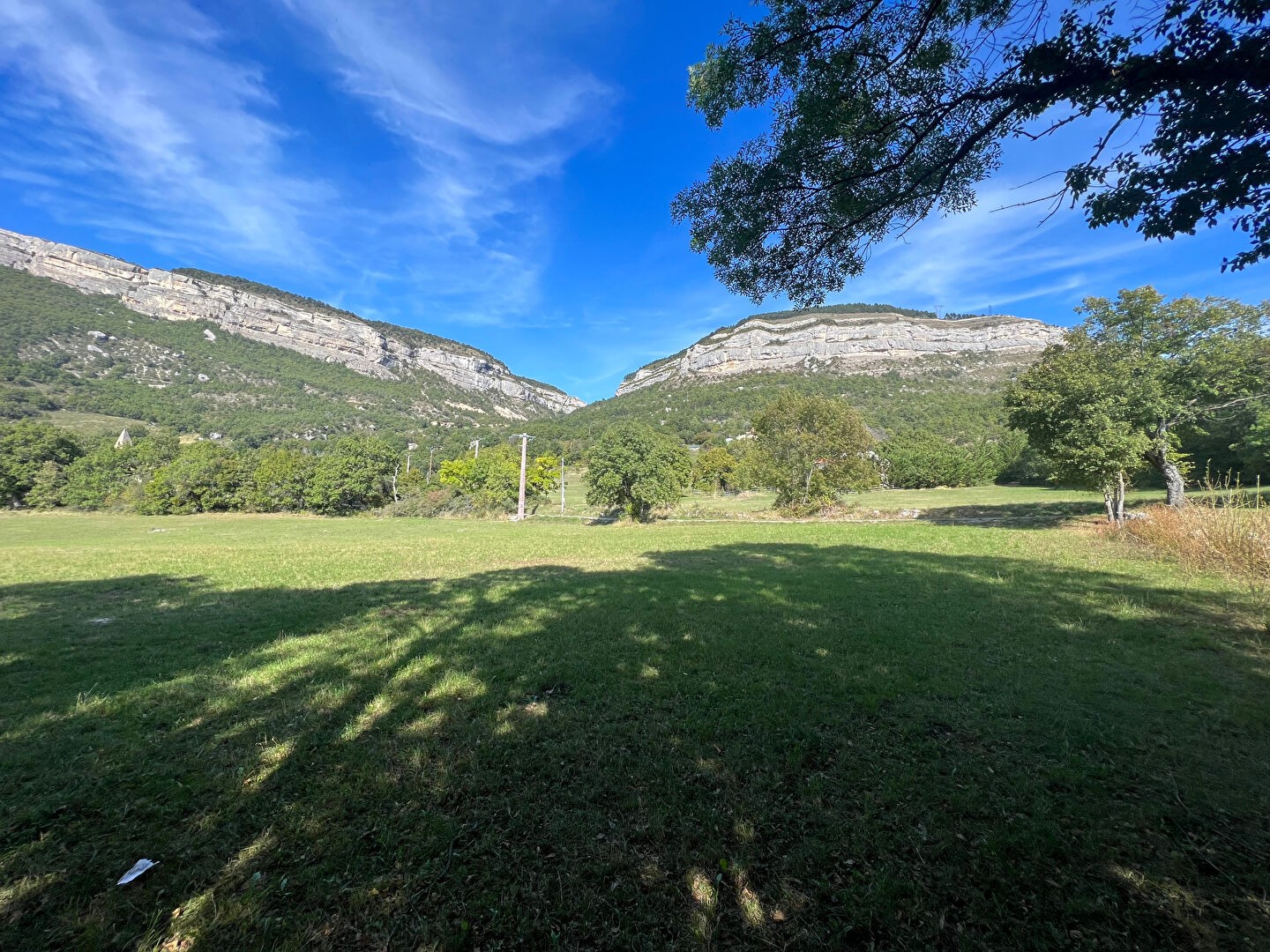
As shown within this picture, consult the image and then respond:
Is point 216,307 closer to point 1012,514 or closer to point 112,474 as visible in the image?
point 112,474

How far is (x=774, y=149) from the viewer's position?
5055mm

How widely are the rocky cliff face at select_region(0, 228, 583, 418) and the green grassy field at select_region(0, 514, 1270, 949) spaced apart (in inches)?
7079

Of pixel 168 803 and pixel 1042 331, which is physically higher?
pixel 1042 331

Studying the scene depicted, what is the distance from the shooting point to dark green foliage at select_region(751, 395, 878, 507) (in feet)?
105

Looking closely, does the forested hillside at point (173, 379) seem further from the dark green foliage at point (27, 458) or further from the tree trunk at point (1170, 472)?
the tree trunk at point (1170, 472)

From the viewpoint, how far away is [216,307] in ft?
511

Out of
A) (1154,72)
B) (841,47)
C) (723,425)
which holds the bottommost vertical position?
(1154,72)

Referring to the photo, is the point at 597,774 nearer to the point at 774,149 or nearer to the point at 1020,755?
the point at 1020,755

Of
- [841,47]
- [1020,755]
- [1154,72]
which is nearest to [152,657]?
[1020,755]

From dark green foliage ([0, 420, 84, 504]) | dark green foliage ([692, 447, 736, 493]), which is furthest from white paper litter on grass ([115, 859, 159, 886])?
dark green foliage ([0, 420, 84, 504])

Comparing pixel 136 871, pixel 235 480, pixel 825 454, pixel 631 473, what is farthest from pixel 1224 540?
pixel 235 480

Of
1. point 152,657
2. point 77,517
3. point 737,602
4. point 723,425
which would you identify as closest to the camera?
point 152,657

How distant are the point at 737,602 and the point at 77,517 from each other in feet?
195

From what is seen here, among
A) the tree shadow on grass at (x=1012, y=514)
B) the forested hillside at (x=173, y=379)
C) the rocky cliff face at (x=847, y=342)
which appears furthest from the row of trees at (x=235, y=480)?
the rocky cliff face at (x=847, y=342)
